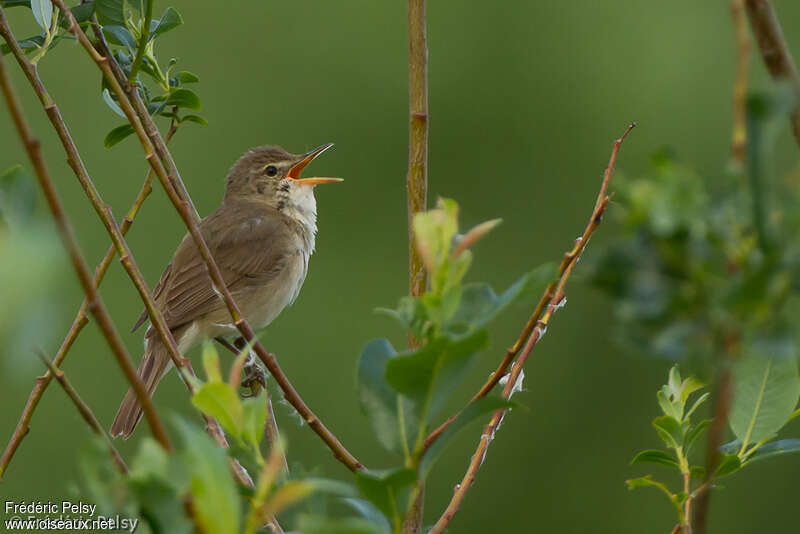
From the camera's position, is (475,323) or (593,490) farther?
(593,490)

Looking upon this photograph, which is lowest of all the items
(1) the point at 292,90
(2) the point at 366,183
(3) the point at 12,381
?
(2) the point at 366,183

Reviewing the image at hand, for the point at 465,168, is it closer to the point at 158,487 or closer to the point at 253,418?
the point at 253,418

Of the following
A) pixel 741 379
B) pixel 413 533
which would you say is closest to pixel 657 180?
pixel 741 379

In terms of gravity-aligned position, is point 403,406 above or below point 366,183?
above

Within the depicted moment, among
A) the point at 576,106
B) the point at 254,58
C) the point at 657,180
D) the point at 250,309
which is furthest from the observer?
the point at 576,106

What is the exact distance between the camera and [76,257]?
0.84 m

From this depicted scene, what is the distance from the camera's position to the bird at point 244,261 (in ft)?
14.5

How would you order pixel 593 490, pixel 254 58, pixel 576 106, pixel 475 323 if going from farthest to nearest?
pixel 576 106
pixel 254 58
pixel 593 490
pixel 475 323

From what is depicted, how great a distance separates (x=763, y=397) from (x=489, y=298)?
0.49m

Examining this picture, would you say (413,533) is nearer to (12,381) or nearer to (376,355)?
(376,355)

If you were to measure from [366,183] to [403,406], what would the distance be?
1061 centimetres

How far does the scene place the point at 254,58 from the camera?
38.5 feet

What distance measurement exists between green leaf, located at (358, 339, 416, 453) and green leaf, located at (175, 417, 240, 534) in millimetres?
247

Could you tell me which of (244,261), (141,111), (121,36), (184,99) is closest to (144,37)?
(141,111)
